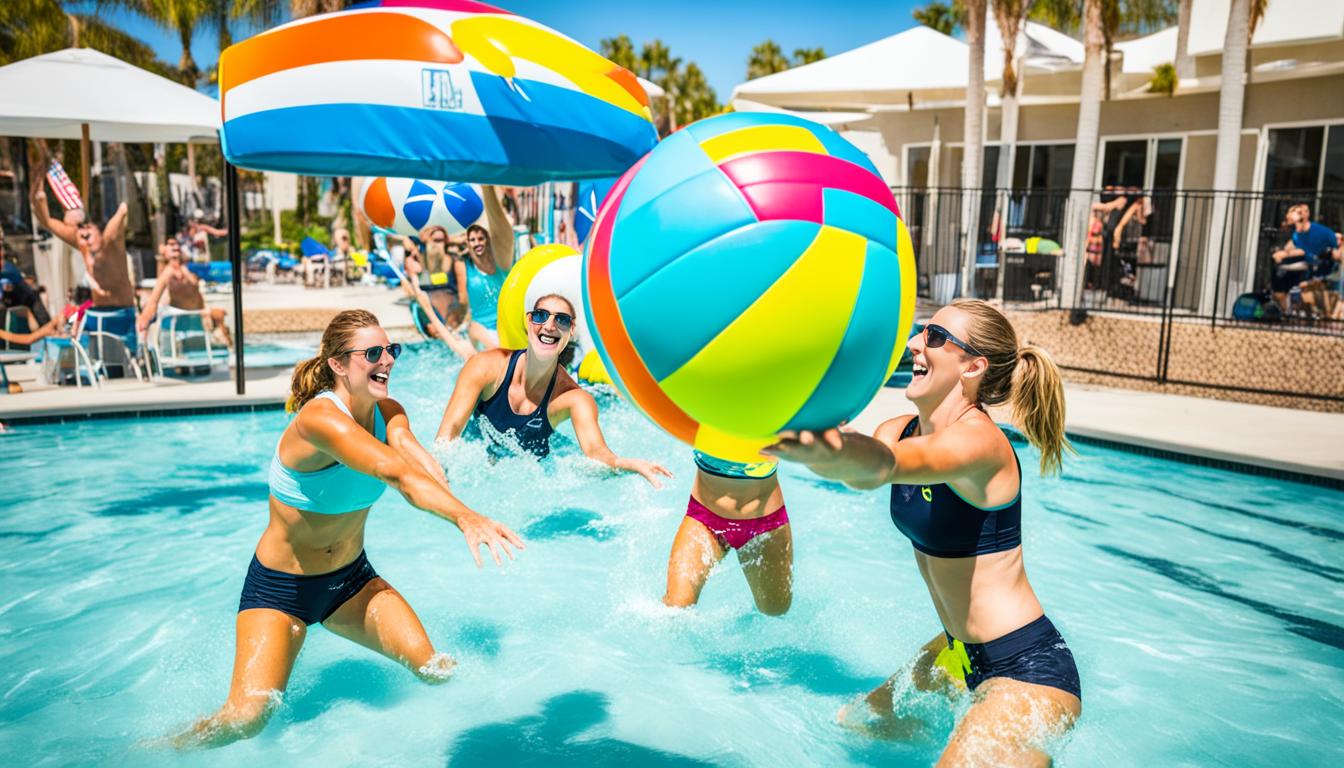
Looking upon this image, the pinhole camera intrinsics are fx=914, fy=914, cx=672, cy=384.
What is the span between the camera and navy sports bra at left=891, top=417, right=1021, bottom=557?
9.42 feet

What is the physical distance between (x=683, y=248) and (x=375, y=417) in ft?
6.24

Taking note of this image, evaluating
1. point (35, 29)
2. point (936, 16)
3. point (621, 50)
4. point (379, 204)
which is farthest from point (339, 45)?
point (621, 50)

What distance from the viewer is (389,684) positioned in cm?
439

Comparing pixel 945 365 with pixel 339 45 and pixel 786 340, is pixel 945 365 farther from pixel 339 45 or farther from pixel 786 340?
pixel 339 45

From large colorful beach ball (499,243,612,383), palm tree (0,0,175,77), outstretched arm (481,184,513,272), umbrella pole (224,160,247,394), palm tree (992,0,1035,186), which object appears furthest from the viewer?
palm tree (0,0,175,77)

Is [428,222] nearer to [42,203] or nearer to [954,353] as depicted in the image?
[42,203]

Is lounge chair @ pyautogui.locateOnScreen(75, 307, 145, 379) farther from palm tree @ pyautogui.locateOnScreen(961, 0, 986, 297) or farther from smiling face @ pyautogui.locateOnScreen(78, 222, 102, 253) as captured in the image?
palm tree @ pyautogui.locateOnScreen(961, 0, 986, 297)

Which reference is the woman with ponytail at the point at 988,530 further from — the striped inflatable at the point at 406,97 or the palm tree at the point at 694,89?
the palm tree at the point at 694,89

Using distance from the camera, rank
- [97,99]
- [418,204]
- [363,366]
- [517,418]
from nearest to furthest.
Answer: [363,366] < [517,418] < [418,204] < [97,99]

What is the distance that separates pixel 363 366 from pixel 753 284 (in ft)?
5.94

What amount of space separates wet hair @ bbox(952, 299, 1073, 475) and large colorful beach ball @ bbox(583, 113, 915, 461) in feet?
1.61

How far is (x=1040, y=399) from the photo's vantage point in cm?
291

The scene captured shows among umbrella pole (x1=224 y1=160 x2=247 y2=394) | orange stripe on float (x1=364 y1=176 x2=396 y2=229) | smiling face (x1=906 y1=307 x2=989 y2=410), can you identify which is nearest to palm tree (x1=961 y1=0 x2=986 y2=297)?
orange stripe on float (x1=364 y1=176 x2=396 y2=229)

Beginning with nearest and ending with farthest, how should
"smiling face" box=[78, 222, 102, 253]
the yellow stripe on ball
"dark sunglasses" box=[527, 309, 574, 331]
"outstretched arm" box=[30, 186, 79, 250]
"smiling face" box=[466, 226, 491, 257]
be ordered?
1. the yellow stripe on ball
2. "dark sunglasses" box=[527, 309, 574, 331]
3. "smiling face" box=[466, 226, 491, 257]
4. "smiling face" box=[78, 222, 102, 253]
5. "outstretched arm" box=[30, 186, 79, 250]
